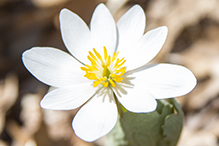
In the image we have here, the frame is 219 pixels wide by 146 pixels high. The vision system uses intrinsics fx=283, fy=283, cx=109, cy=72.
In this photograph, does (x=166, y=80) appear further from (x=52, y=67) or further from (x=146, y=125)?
(x=52, y=67)

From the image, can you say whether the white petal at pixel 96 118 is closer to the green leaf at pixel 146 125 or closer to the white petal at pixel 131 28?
the green leaf at pixel 146 125

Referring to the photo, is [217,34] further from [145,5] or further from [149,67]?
[149,67]

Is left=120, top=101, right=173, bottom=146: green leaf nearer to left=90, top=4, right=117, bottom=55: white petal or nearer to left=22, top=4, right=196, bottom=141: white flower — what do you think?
left=22, top=4, right=196, bottom=141: white flower

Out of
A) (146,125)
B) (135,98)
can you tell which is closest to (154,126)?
(146,125)

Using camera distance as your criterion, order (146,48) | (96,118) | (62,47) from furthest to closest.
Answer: (62,47) → (146,48) → (96,118)

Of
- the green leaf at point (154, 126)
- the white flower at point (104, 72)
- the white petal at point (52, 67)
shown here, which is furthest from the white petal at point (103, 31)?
the green leaf at point (154, 126)

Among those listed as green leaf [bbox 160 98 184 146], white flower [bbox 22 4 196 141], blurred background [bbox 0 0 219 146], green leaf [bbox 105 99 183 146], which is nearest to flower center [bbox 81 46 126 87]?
white flower [bbox 22 4 196 141]
